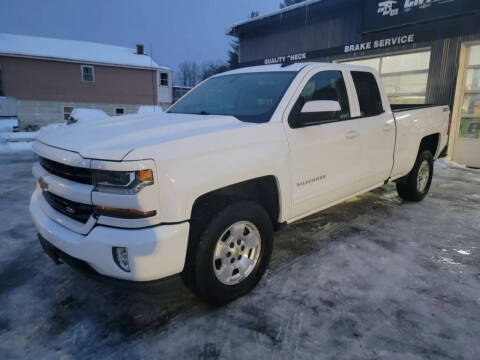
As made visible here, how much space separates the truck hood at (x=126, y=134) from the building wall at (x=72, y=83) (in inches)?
934

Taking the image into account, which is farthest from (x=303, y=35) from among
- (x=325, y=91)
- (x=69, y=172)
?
(x=69, y=172)

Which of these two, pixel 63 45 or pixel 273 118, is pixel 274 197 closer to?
pixel 273 118

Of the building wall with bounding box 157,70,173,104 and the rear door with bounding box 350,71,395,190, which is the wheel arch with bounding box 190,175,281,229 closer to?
the rear door with bounding box 350,71,395,190

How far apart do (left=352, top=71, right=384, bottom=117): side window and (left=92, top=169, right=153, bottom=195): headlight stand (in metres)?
2.77

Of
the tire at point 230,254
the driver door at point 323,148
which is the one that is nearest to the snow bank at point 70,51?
the driver door at point 323,148

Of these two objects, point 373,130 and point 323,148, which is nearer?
point 323,148

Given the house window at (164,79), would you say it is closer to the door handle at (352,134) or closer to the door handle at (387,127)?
the door handle at (387,127)

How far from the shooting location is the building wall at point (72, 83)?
22.2 m

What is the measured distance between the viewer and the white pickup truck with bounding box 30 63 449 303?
212 cm

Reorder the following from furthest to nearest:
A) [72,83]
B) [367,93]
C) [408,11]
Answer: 1. [72,83]
2. [408,11]
3. [367,93]

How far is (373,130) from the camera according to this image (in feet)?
13.0

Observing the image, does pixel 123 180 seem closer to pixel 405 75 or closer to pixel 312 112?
pixel 312 112

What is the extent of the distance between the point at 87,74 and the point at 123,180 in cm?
2575

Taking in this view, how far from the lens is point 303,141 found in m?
3.06
